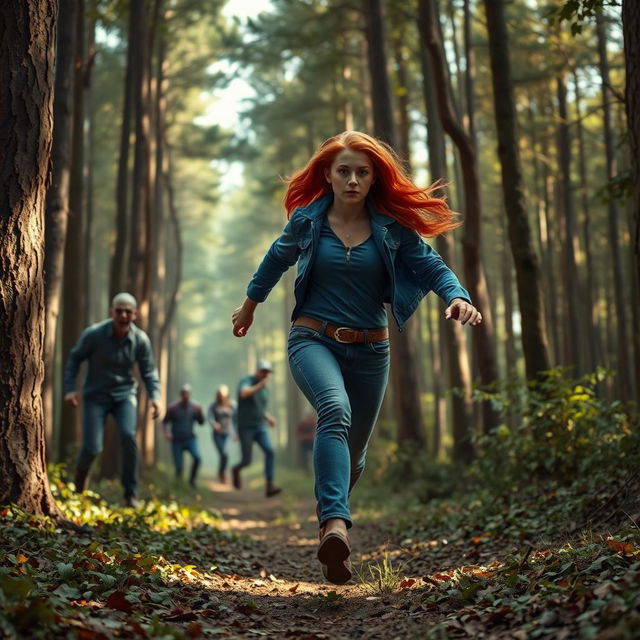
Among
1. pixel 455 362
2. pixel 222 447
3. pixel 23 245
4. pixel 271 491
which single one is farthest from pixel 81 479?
pixel 222 447

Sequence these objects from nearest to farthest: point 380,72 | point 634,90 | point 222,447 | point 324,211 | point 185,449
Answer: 1. point 324,211
2. point 634,90
3. point 380,72
4. point 185,449
5. point 222,447

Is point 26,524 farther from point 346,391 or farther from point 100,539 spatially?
point 346,391

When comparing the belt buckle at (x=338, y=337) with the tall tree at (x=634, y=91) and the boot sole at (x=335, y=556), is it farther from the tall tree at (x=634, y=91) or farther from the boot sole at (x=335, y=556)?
the tall tree at (x=634, y=91)

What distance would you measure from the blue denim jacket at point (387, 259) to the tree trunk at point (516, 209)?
14.2 ft

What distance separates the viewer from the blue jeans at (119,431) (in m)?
8.55

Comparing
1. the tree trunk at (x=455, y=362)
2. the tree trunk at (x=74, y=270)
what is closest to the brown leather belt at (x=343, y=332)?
the tree trunk at (x=455, y=362)

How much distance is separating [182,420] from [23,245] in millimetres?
12034

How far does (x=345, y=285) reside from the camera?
15.7ft

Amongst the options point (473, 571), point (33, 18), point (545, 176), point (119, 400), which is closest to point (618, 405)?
point (473, 571)

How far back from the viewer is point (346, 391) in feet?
15.9

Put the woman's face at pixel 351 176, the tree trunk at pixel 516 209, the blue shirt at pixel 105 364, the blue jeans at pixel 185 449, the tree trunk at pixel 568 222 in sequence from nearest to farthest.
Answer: the woman's face at pixel 351 176 → the blue shirt at pixel 105 364 → the tree trunk at pixel 516 209 → the blue jeans at pixel 185 449 → the tree trunk at pixel 568 222

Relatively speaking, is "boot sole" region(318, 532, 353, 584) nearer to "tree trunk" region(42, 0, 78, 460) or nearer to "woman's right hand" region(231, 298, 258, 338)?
"woman's right hand" region(231, 298, 258, 338)

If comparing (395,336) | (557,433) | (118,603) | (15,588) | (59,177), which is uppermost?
(59,177)

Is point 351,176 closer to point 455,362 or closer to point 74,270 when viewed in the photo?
point 74,270
